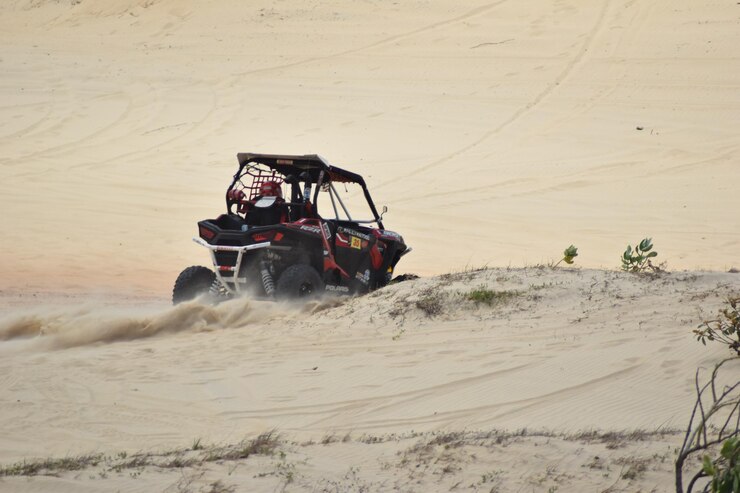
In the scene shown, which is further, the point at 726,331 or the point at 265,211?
the point at 265,211

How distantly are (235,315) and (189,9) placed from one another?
1143 inches

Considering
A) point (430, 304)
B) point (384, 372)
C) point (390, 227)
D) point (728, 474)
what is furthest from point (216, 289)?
point (390, 227)

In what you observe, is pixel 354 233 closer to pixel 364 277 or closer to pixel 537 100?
pixel 364 277

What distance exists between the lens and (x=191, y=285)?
11594 millimetres

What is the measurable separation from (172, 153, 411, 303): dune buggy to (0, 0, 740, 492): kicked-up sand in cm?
40

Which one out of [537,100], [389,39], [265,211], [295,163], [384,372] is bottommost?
[384,372]

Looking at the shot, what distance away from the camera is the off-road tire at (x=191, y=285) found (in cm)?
1157

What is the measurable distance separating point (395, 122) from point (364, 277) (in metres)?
15.2

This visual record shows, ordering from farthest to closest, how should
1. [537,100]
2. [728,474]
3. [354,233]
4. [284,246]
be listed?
[537,100]
[354,233]
[284,246]
[728,474]

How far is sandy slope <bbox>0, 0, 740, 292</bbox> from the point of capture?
18328 millimetres

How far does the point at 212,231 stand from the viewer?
11094 millimetres

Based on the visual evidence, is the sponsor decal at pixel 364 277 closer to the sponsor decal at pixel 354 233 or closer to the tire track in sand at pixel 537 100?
the sponsor decal at pixel 354 233

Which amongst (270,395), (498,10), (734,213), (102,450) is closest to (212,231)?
(270,395)

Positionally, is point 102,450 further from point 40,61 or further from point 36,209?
point 40,61
